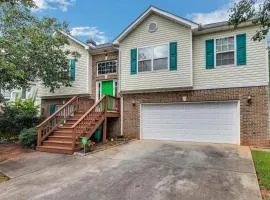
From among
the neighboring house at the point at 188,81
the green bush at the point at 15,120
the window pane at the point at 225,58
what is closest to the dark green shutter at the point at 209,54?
the neighboring house at the point at 188,81

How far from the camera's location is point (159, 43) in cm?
1211

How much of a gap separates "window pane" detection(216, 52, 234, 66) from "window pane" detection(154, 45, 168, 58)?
2.64 m

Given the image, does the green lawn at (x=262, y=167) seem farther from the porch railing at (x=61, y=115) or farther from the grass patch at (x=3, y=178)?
the porch railing at (x=61, y=115)

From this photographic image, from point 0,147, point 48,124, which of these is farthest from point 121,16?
point 0,147

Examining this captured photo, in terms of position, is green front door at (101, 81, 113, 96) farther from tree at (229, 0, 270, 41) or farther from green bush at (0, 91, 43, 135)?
tree at (229, 0, 270, 41)

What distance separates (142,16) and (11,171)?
970 cm

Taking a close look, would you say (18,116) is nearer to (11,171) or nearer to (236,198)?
(11,171)

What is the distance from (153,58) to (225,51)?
3.66 metres

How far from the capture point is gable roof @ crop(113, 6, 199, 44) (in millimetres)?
11155

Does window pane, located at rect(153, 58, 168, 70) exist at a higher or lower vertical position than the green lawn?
higher

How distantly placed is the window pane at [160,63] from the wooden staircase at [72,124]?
3.04m

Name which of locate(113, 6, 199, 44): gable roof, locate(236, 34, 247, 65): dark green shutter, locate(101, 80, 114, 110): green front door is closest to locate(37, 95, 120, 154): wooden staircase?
locate(101, 80, 114, 110): green front door

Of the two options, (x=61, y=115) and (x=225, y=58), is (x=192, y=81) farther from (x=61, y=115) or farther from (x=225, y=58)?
(x=61, y=115)

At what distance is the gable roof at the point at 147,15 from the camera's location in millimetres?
11155
